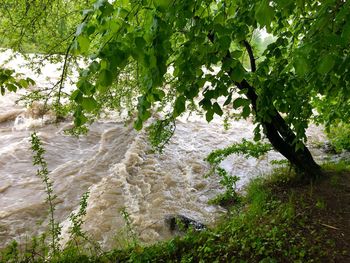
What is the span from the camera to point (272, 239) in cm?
401

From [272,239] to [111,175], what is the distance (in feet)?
15.8

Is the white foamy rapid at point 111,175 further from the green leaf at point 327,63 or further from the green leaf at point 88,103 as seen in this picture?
the green leaf at point 327,63

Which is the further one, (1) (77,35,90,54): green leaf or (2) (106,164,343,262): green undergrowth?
(2) (106,164,343,262): green undergrowth

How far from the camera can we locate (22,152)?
9320mm

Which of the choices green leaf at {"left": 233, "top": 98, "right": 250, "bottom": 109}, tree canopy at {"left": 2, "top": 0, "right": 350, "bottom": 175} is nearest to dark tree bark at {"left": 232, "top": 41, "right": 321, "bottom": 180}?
tree canopy at {"left": 2, "top": 0, "right": 350, "bottom": 175}

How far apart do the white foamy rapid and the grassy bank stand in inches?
60.7

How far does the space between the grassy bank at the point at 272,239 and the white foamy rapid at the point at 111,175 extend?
5.06ft

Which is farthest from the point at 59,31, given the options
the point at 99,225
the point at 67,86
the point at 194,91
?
the point at 67,86

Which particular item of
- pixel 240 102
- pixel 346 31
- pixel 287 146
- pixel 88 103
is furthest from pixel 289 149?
pixel 88 103

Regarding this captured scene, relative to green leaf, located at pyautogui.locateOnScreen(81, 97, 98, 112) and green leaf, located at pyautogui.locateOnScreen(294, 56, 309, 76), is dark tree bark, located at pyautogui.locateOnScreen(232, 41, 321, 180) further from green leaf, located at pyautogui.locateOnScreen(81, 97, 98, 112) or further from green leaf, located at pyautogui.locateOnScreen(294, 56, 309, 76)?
green leaf, located at pyautogui.locateOnScreen(81, 97, 98, 112)

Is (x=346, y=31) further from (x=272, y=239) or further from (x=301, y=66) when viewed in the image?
(x=272, y=239)

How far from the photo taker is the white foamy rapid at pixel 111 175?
6.37 m

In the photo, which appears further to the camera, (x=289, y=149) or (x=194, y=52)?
(x=289, y=149)

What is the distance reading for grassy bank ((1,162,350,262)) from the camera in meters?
3.78
